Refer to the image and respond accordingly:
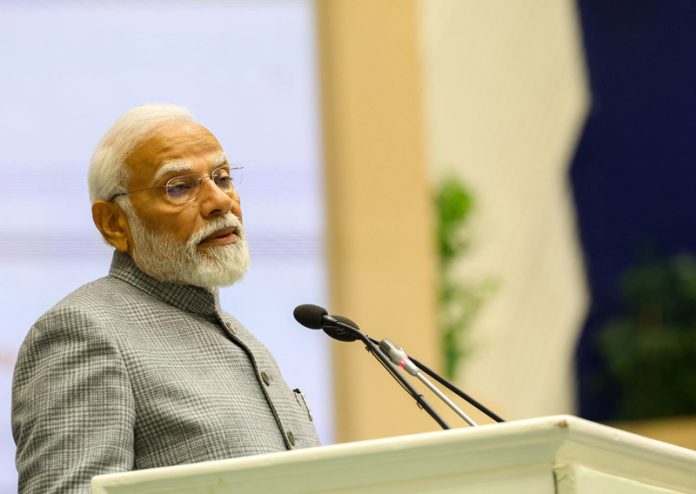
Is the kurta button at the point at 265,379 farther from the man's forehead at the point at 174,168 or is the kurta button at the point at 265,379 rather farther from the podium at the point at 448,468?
the podium at the point at 448,468

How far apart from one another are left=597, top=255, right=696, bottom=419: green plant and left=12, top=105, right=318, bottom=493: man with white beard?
285 inches

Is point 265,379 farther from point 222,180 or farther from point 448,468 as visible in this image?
point 448,468

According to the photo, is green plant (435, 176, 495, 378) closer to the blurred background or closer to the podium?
the blurred background

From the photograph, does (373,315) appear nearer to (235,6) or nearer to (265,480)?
(235,6)

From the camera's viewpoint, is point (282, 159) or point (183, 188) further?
point (282, 159)

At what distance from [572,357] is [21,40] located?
20.3ft

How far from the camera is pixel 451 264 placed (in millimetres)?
8164

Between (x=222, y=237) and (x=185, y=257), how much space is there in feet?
0.24

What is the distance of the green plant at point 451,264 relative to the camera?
785 centimetres

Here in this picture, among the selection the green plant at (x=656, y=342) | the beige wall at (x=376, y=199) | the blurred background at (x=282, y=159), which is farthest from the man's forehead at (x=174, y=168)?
the green plant at (x=656, y=342)

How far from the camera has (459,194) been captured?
26.1 ft

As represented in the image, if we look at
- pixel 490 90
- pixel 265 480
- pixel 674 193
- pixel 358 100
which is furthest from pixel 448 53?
pixel 265 480

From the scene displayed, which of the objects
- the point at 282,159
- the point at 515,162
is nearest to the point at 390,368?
the point at 282,159

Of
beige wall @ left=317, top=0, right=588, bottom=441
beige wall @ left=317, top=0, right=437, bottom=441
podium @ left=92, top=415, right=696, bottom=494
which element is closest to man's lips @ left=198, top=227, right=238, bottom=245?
podium @ left=92, top=415, right=696, bottom=494
